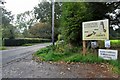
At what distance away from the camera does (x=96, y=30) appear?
11.1 m

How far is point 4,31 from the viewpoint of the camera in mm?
34344

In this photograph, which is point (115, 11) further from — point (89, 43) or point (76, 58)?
point (76, 58)

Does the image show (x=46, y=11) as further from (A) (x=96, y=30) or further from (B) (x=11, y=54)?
(A) (x=96, y=30)

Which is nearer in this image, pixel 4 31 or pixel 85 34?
pixel 85 34

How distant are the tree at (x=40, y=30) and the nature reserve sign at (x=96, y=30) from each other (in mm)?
30688

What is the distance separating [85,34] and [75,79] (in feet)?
17.3

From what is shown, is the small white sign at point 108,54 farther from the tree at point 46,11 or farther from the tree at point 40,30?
the tree at point 40,30

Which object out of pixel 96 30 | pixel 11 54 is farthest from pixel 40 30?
pixel 96 30

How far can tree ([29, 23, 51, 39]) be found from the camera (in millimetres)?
42344

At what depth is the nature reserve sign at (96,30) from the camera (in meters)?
10.6

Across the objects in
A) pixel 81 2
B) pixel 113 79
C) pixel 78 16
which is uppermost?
pixel 81 2

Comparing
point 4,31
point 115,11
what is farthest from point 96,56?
point 4,31

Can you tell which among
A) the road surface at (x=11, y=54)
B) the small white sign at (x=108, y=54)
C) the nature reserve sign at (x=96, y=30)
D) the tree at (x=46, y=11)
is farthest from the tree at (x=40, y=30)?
the small white sign at (x=108, y=54)

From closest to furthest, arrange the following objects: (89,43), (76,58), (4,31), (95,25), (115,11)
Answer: (76,58) → (95,25) → (89,43) → (115,11) → (4,31)
